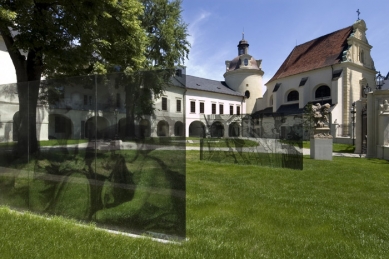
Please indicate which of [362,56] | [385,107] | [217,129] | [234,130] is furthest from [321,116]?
[362,56]

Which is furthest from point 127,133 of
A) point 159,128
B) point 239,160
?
point 239,160

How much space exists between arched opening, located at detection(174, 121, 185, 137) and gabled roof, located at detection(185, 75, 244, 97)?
42583 mm

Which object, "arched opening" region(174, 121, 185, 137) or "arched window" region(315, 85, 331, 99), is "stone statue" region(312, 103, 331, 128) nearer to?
"arched opening" region(174, 121, 185, 137)

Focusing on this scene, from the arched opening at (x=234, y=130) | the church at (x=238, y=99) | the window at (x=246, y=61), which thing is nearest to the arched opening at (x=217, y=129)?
the church at (x=238, y=99)

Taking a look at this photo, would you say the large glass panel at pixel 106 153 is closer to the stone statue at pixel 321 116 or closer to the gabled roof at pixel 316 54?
the stone statue at pixel 321 116

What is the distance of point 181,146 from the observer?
359 cm

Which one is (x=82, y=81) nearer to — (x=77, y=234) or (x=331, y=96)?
(x=77, y=234)

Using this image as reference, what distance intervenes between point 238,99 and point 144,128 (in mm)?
50181

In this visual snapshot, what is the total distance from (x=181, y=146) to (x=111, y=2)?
732 cm

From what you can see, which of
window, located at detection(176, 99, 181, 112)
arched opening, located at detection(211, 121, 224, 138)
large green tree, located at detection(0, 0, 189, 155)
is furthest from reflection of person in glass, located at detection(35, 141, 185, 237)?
arched opening, located at detection(211, 121, 224, 138)

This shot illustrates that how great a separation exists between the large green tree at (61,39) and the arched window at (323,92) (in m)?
33.8

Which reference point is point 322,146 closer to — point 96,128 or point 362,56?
point 96,128

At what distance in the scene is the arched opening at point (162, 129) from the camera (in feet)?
12.4

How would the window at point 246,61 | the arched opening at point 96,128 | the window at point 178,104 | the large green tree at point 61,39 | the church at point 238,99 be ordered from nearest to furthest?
1. the window at point 178,104
2. the church at point 238,99
3. the arched opening at point 96,128
4. the large green tree at point 61,39
5. the window at point 246,61
